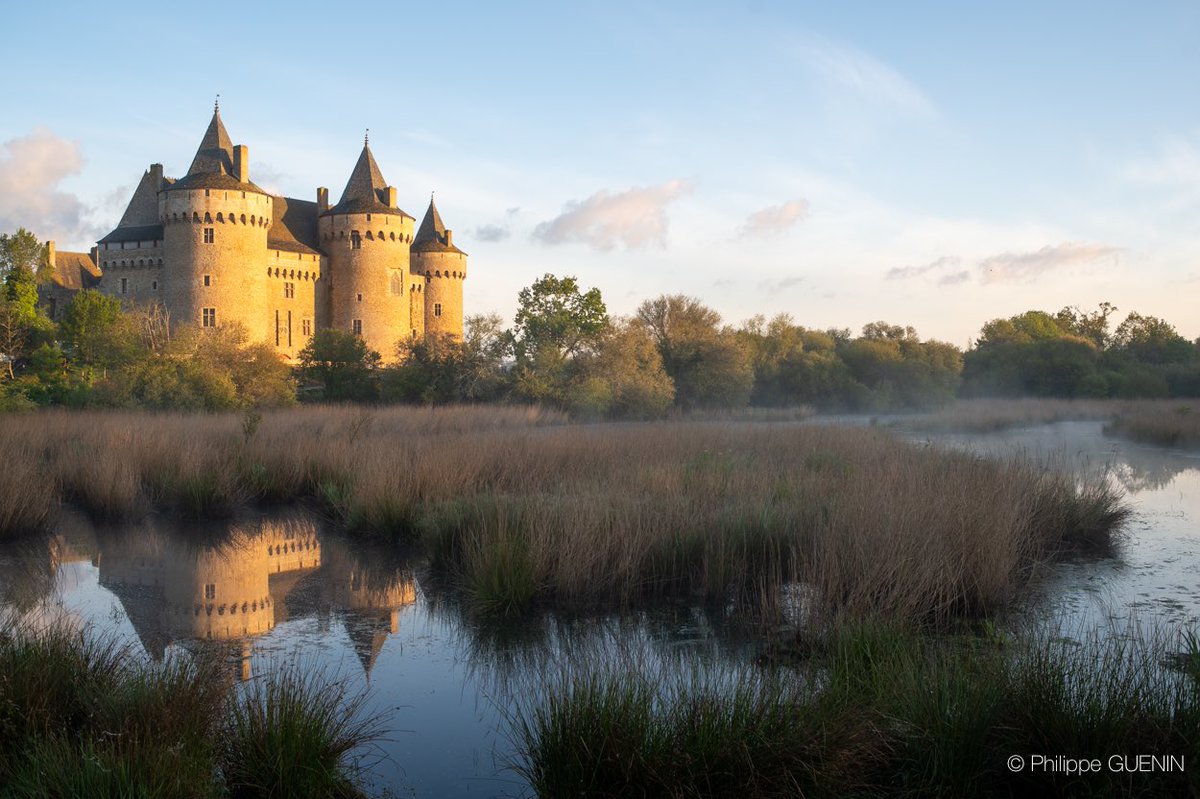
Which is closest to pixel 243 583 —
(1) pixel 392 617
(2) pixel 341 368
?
(1) pixel 392 617

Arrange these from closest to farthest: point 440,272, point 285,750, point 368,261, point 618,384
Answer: point 285,750 < point 618,384 < point 368,261 < point 440,272

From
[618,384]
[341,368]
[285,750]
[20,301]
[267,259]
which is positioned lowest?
[285,750]

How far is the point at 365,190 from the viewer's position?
43.1 metres

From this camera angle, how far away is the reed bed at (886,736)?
344 cm

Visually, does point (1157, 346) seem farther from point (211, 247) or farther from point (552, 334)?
point (211, 247)

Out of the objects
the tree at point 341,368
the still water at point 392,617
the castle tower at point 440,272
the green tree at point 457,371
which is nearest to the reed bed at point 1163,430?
the still water at point 392,617

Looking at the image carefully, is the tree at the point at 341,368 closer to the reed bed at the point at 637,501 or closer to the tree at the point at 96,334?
the tree at the point at 96,334

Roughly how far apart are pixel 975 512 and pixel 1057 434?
18860 millimetres

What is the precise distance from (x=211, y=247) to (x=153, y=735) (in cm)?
3803

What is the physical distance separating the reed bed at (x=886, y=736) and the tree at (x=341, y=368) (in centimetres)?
2755

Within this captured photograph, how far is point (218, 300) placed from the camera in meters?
38.1

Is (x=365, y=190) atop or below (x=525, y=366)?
A: atop

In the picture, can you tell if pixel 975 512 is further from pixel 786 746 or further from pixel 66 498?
pixel 66 498

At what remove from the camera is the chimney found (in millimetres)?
39156
